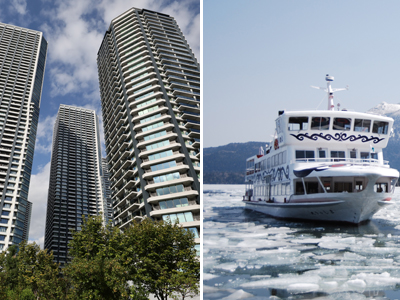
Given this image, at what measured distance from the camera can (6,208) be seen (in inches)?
3211

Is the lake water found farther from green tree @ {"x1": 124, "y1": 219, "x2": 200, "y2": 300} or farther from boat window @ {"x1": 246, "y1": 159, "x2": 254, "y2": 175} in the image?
boat window @ {"x1": 246, "y1": 159, "x2": 254, "y2": 175}

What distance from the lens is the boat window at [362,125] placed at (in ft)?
67.6

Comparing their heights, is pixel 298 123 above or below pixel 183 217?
above

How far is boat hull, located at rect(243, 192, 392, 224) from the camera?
18531mm

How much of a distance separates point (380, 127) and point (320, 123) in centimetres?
363

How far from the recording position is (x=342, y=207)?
18844mm

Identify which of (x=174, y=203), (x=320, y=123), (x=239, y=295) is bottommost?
(x=239, y=295)

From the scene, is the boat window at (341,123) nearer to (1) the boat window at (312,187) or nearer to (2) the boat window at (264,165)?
(1) the boat window at (312,187)

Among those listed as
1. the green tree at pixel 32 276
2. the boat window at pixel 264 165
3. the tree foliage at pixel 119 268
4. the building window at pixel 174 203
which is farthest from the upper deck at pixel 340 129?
the building window at pixel 174 203

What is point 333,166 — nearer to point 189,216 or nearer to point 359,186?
point 359,186

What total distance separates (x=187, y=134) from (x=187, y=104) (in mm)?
9670

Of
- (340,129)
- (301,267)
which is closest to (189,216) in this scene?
(340,129)

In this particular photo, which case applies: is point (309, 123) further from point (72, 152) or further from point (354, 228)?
point (72, 152)

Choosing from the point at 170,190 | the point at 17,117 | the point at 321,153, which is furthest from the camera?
the point at 17,117
